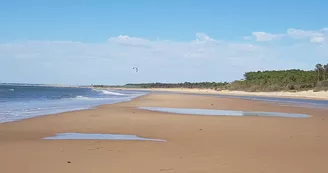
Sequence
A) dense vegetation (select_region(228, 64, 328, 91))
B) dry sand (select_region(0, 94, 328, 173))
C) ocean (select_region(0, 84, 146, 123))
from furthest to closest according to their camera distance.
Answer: dense vegetation (select_region(228, 64, 328, 91)) < ocean (select_region(0, 84, 146, 123)) < dry sand (select_region(0, 94, 328, 173))

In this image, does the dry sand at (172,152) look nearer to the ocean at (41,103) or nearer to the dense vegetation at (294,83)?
the ocean at (41,103)

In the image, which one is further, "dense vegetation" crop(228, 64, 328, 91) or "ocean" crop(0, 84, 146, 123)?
"dense vegetation" crop(228, 64, 328, 91)

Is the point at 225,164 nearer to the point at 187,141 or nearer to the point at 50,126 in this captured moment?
the point at 187,141

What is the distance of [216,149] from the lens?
9227 mm

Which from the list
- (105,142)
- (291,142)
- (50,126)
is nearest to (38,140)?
(105,142)

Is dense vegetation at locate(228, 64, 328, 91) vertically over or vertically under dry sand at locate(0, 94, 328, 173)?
over

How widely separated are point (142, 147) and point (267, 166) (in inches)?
134

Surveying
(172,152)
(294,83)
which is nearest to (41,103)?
(172,152)

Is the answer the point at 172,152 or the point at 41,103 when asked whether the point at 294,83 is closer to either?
the point at 41,103

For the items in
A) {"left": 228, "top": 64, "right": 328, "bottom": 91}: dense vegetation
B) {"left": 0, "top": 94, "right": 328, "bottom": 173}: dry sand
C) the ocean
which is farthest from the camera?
{"left": 228, "top": 64, "right": 328, "bottom": 91}: dense vegetation

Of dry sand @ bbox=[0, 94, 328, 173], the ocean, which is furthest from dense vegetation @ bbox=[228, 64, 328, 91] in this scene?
dry sand @ bbox=[0, 94, 328, 173]

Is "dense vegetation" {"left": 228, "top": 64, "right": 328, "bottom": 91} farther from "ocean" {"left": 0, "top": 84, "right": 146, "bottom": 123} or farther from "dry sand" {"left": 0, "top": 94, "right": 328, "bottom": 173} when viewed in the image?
"dry sand" {"left": 0, "top": 94, "right": 328, "bottom": 173}

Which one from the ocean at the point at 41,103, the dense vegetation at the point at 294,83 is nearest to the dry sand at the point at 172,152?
the ocean at the point at 41,103

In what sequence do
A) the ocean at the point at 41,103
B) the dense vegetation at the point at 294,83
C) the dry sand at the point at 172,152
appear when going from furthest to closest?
the dense vegetation at the point at 294,83
the ocean at the point at 41,103
the dry sand at the point at 172,152
